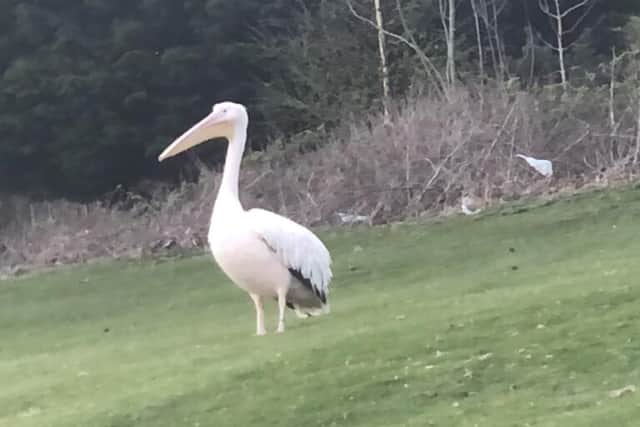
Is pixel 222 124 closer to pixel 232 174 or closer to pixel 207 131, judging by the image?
pixel 207 131

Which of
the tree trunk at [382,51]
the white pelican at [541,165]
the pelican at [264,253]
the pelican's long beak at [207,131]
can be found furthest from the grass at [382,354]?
the tree trunk at [382,51]

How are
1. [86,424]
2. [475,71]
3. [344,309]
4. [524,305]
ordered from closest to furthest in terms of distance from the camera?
1. [86,424]
2. [524,305]
3. [344,309]
4. [475,71]

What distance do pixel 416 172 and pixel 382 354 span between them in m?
13.0

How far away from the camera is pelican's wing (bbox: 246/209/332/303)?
10041mm

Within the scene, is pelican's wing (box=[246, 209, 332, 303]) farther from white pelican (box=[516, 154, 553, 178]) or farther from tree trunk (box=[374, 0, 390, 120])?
tree trunk (box=[374, 0, 390, 120])

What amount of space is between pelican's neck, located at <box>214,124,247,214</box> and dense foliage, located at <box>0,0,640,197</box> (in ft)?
68.3

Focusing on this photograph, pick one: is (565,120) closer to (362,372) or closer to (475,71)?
(475,71)

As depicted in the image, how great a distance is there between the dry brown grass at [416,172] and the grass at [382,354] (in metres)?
4.37

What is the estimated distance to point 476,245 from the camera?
17.0 m

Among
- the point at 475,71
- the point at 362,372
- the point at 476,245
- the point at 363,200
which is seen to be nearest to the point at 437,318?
the point at 362,372

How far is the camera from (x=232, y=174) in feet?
34.6

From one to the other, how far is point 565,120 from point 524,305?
44.4 feet

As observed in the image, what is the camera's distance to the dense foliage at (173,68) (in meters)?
33.3

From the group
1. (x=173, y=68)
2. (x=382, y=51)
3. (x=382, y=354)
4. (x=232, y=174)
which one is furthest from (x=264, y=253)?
(x=173, y=68)
